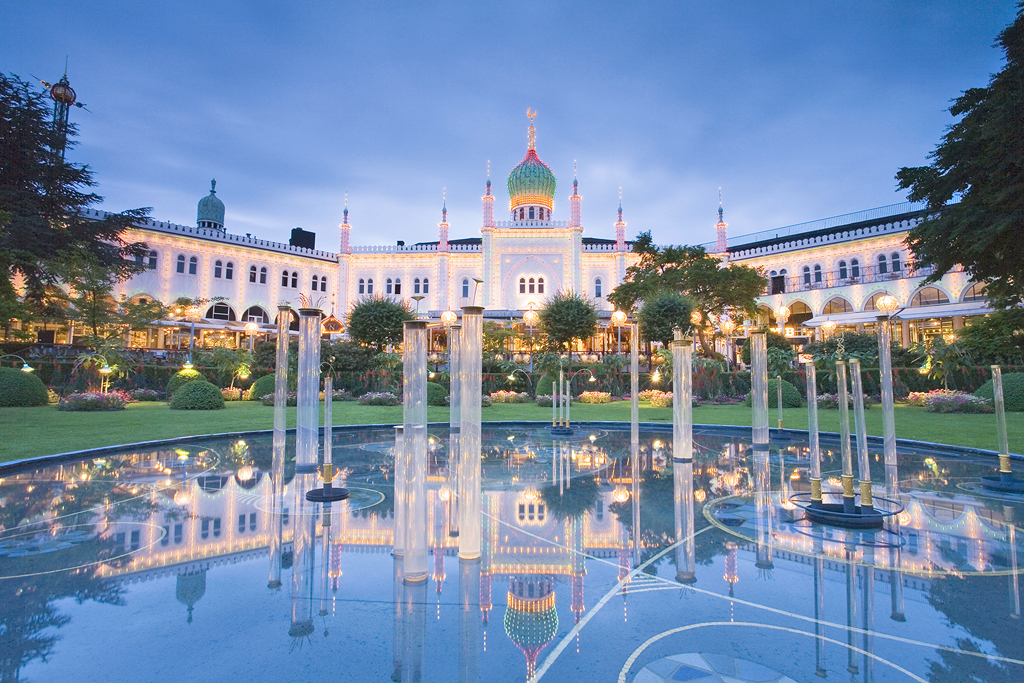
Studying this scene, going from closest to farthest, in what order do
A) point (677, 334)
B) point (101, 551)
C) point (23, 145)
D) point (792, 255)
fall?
point (101, 551), point (677, 334), point (23, 145), point (792, 255)

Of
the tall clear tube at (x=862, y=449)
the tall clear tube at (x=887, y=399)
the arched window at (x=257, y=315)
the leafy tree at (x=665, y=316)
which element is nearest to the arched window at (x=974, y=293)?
the leafy tree at (x=665, y=316)

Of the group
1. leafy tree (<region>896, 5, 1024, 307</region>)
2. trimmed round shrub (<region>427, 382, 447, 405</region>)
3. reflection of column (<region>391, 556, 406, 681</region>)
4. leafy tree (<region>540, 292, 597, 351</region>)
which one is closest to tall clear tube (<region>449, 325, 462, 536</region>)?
reflection of column (<region>391, 556, 406, 681</region>)

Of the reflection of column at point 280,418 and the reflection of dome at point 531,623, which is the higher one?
the reflection of column at point 280,418

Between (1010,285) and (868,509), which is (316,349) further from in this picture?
(1010,285)

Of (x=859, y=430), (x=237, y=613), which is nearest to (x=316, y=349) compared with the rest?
(x=237, y=613)

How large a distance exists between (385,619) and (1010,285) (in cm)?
1989

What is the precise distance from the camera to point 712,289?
3491 cm

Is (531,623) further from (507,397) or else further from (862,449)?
(507,397)

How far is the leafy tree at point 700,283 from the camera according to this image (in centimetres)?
3450

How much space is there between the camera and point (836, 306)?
143 feet

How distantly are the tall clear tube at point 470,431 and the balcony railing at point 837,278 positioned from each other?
43.8m

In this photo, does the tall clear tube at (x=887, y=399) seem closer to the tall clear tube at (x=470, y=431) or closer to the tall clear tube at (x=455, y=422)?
the tall clear tube at (x=455, y=422)

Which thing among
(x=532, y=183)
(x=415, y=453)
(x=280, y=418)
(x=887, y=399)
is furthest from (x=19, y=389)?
(x=532, y=183)

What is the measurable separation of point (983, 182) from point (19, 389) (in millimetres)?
30651
